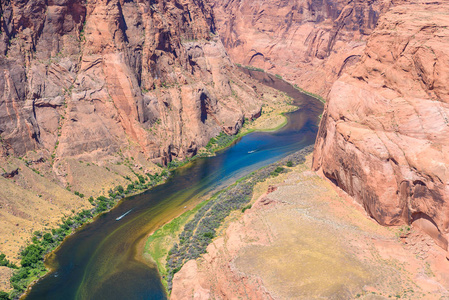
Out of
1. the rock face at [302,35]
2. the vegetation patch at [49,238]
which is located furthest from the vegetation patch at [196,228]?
the rock face at [302,35]

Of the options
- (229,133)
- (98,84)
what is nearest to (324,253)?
(98,84)

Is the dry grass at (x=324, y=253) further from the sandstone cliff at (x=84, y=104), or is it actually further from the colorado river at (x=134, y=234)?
the sandstone cliff at (x=84, y=104)

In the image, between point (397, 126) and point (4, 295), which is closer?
point (4, 295)

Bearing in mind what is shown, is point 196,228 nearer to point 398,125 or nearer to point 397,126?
point 397,126

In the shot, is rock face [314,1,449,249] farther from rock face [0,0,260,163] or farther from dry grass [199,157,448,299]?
rock face [0,0,260,163]

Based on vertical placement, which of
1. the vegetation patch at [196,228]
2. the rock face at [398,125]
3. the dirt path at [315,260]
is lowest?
the vegetation patch at [196,228]

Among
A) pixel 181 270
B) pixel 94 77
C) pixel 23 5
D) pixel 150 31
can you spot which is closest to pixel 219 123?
pixel 150 31

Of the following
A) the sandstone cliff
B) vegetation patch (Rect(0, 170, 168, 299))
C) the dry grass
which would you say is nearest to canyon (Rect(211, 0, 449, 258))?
the dry grass
